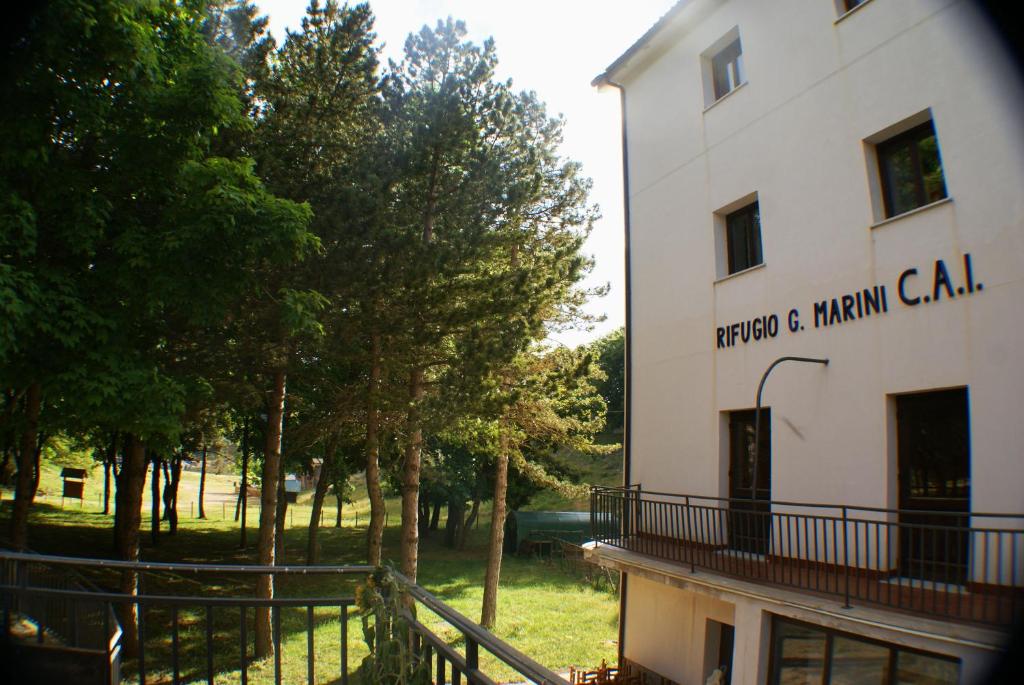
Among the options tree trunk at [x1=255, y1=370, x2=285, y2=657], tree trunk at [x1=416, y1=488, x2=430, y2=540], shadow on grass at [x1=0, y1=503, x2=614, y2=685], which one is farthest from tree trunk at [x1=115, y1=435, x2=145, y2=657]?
tree trunk at [x1=416, y1=488, x2=430, y2=540]

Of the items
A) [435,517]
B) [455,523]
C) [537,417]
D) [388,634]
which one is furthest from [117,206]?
[435,517]

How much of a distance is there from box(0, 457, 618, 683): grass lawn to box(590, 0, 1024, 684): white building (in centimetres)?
665

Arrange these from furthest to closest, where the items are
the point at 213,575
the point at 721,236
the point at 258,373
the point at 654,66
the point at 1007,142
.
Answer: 1. the point at 213,575
2. the point at 258,373
3. the point at 654,66
4. the point at 721,236
5. the point at 1007,142

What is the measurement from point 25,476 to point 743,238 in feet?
46.8

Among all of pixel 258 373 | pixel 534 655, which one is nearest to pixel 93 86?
pixel 258 373

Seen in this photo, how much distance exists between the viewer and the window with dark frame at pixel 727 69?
1152 cm

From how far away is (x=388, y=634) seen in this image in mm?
3686

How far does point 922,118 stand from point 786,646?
672cm

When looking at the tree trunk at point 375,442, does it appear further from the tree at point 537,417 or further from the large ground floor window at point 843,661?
the large ground floor window at point 843,661

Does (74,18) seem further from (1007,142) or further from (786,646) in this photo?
(786,646)

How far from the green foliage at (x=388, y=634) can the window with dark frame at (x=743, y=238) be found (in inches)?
344

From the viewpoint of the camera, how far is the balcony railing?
239 inches

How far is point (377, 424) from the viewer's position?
1688 centimetres

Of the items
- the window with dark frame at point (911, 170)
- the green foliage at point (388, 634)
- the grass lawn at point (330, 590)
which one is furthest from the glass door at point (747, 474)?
the grass lawn at point (330, 590)
